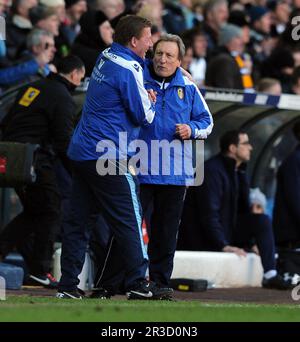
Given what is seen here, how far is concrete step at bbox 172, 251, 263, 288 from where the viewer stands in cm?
1347

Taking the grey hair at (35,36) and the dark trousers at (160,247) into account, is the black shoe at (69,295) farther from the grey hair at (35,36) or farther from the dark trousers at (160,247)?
the grey hair at (35,36)

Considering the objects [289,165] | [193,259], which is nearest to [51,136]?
[193,259]

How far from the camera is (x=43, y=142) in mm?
12359

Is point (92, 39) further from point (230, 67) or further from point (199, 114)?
point (199, 114)

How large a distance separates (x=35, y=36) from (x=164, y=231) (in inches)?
170

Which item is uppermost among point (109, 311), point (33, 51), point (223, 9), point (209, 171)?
point (223, 9)

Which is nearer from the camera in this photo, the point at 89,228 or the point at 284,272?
the point at 89,228

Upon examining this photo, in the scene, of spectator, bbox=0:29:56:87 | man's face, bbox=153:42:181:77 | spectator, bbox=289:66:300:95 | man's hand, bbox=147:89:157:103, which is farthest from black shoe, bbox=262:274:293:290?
man's hand, bbox=147:89:157:103

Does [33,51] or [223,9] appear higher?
[223,9]

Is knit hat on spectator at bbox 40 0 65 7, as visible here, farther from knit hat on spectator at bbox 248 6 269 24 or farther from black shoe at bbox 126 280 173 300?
black shoe at bbox 126 280 173 300

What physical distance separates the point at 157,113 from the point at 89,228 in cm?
111

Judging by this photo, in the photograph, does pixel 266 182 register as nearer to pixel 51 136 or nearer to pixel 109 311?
pixel 51 136

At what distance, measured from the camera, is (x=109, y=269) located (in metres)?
10.4

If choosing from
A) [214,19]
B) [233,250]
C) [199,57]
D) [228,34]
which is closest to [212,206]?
[233,250]
